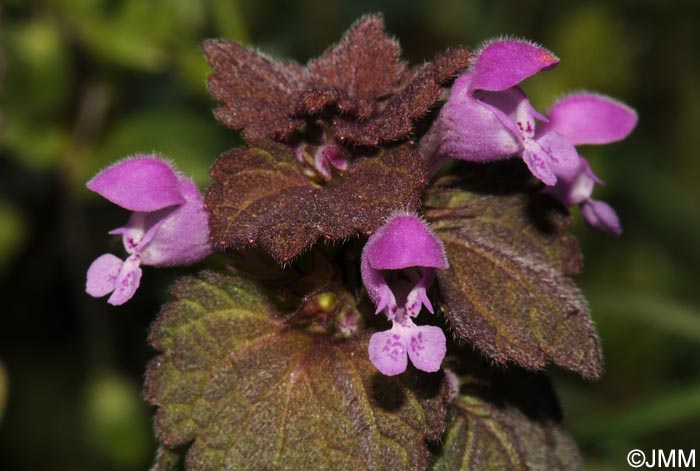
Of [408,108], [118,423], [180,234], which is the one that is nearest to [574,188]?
[408,108]

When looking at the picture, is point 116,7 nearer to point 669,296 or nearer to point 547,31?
point 547,31

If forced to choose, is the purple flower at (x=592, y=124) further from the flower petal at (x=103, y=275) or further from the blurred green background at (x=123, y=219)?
Answer: the blurred green background at (x=123, y=219)

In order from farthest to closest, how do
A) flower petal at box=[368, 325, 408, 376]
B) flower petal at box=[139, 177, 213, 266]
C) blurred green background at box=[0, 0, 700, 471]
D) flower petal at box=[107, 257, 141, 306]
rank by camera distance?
1. blurred green background at box=[0, 0, 700, 471]
2. flower petal at box=[139, 177, 213, 266]
3. flower petal at box=[107, 257, 141, 306]
4. flower petal at box=[368, 325, 408, 376]

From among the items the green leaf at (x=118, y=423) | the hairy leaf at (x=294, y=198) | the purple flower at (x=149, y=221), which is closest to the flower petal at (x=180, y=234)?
the purple flower at (x=149, y=221)

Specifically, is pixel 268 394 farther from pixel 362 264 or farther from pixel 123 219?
pixel 123 219

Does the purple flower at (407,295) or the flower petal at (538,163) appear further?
the flower petal at (538,163)

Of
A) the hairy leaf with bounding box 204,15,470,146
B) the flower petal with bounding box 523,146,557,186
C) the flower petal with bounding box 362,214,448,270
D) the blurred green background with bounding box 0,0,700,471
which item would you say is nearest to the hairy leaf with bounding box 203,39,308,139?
the hairy leaf with bounding box 204,15,470,146

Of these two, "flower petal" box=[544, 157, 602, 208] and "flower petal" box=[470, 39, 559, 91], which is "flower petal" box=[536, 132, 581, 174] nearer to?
"flower petal" box=[470, 39, 559, 91]
